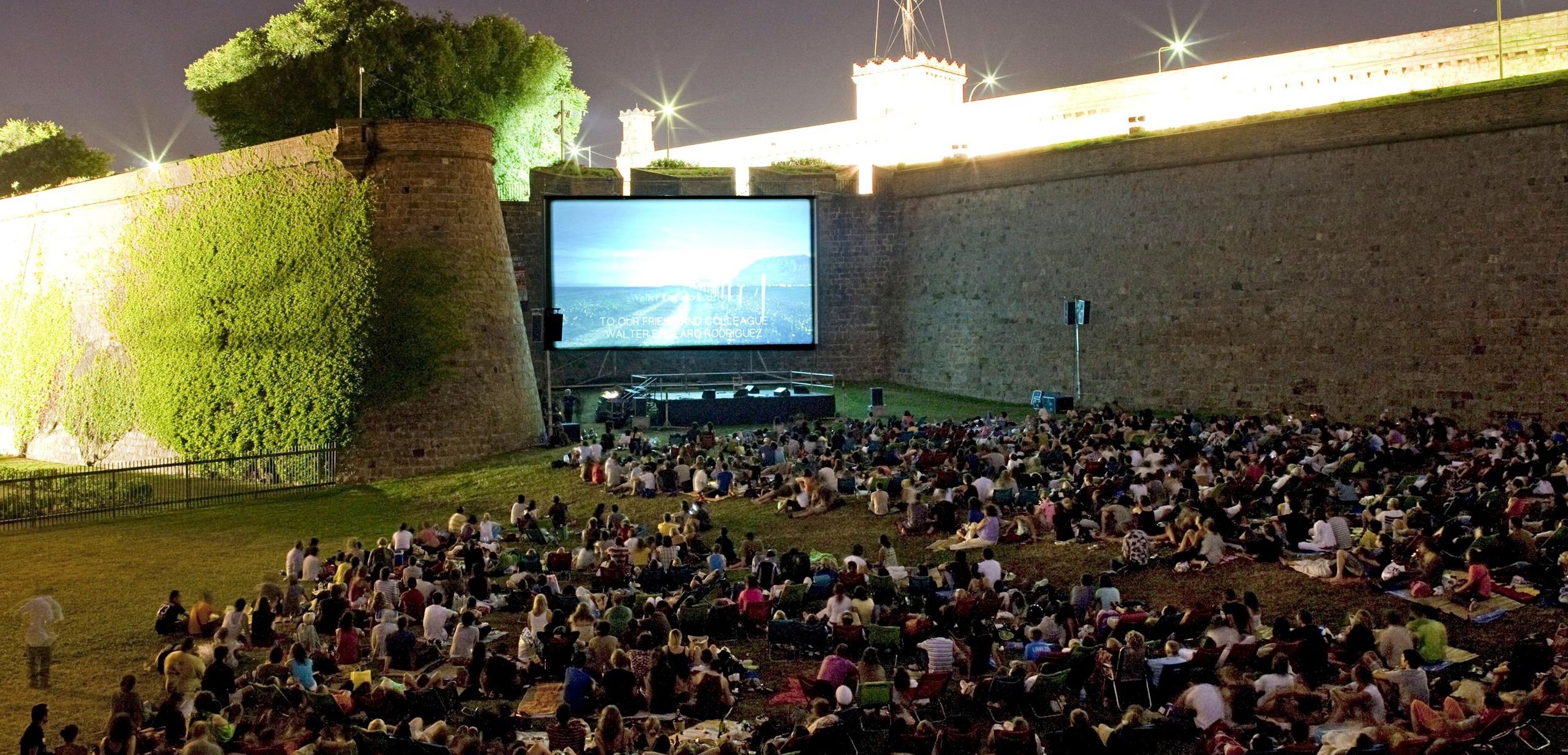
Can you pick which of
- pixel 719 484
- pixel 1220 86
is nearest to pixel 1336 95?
pixel 1220 86

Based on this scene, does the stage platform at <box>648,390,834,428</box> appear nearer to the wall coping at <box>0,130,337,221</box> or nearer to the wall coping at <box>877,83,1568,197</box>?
the wall coping at <box>877,83,1568,197</box>

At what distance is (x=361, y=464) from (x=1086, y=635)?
20.0m

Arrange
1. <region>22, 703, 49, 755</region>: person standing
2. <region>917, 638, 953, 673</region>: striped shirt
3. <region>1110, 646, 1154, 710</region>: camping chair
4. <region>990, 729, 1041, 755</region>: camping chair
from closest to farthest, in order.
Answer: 1. <region>990, 729, 1041, 755</region>: camping chair
2. <region>22, 703, 49, 755</region>: person standing
3. <region>1110, 646, 1154, 710</region>: camping chair
4. <region>917, 638, 953, 673</region>: striped shirt

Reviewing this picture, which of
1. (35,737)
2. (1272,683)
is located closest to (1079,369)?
(1272,683)

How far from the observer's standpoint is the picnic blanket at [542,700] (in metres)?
11.6

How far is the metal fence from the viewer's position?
23.5 metres

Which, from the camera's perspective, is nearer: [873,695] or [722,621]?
[873,695]

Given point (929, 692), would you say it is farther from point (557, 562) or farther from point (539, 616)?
point (557, 562)

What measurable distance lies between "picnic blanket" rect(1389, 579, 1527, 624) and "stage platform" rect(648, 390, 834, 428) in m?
19.1

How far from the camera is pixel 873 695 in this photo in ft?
35.2

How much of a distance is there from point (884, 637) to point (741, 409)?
18.8 meters

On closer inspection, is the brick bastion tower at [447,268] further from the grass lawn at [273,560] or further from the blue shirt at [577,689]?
the blue shirt at [577,689]

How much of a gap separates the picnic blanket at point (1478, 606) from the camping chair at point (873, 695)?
6362mm

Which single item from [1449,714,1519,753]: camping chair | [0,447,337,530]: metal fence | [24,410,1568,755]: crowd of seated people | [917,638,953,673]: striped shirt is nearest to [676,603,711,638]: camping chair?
[24,410,1568,755]: crowd of seated people
